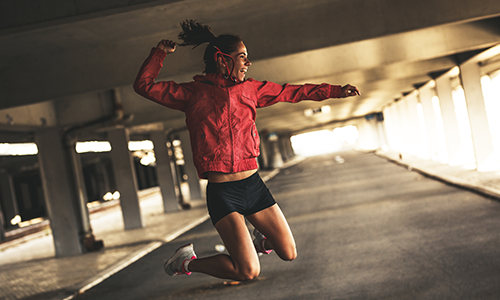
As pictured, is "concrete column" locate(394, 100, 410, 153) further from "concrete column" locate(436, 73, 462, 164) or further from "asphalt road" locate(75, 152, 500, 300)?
"asphalt road" locate(75, 152, 500, 300)

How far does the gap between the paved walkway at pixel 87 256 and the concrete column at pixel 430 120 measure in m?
6.41

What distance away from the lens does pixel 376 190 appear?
Answer: 18141mm

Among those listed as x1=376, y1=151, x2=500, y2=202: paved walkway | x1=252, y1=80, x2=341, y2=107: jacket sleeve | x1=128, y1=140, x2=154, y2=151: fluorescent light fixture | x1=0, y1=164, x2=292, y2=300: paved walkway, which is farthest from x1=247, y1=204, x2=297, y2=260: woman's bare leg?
x1=128, y1=140, x2=154, y2=151: fluorescent light fixture

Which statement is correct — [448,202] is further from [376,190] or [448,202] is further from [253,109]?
[253,109]

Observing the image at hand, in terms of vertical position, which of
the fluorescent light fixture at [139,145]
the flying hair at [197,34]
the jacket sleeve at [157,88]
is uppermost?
the fluorescent light fixture at [139,145]

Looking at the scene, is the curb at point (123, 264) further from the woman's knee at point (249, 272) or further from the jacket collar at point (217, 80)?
the jacket collar at point (217, 80)

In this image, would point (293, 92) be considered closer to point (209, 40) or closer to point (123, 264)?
point (209, 40)

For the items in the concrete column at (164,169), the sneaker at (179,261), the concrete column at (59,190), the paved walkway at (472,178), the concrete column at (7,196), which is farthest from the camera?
the concrete column at (7,196)

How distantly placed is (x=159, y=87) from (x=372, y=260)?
6095mm

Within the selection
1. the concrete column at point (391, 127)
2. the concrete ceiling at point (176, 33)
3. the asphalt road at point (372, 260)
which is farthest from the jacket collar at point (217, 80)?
the concrete column at point (391, 127)

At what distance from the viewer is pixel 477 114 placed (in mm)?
17969

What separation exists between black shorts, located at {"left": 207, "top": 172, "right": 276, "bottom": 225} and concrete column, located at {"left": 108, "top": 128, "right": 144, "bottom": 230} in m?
16.6

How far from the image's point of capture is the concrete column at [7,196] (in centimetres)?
2509

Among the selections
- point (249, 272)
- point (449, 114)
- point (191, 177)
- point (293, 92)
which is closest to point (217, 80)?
point (293, 92)
